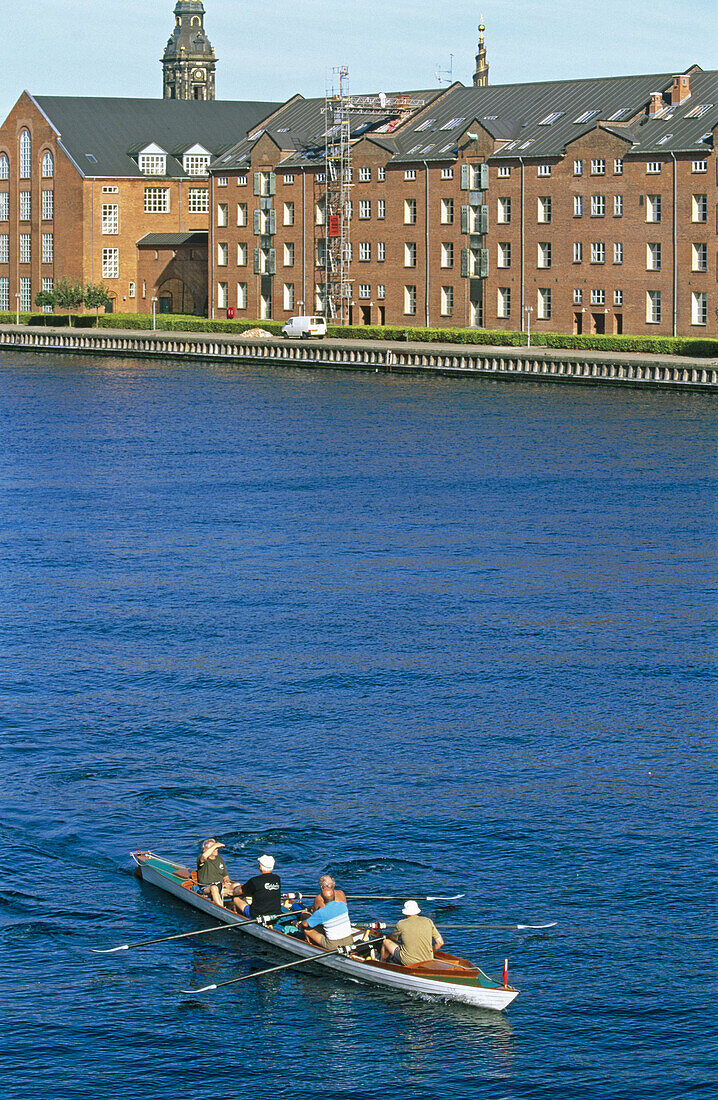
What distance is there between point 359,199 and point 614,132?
107 ft

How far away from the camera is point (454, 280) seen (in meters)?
156

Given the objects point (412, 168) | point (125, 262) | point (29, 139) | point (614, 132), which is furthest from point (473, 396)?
point (29, 139)

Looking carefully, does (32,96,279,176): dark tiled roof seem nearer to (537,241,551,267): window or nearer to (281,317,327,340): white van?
(281,317,327,340): white van

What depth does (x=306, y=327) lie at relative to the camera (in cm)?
16225

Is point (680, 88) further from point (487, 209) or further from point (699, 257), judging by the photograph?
point (487, 209)

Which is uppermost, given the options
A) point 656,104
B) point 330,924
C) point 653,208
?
point 656,104

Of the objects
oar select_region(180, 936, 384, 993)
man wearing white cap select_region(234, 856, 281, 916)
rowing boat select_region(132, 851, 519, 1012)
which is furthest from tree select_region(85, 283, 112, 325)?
oar select_region(180, 936, 384, 993)

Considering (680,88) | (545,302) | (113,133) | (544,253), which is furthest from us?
(113,133)

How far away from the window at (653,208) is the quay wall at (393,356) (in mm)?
12006

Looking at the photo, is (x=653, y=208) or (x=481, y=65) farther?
(x=481, y=65)

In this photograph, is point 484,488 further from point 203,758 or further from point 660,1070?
point 660,1070

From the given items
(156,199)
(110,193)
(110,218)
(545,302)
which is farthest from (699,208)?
(110,218)

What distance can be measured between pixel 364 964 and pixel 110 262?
168m

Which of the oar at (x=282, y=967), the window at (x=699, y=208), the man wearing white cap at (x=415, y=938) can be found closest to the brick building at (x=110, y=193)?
the window at (x=699, y=208)
